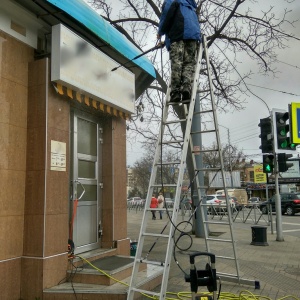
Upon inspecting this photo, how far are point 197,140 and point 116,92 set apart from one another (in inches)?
236

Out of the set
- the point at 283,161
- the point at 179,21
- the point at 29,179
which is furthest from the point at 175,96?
the point at 283,161

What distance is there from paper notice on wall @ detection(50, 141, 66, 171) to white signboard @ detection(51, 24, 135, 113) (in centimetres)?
97

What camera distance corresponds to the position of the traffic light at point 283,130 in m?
11.5

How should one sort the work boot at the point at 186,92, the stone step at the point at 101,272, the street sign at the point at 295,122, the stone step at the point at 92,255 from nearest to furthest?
1. the work boot at the point at 186,92
2. the stone step at the point at 101,272
3. the stone step at the point at 92,255
4. the street sign at the point at 295,122

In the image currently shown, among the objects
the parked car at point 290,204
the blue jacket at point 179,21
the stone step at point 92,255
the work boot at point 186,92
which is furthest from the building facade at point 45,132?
the parked car at point 290,204

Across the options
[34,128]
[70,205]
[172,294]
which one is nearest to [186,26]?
[34,128]

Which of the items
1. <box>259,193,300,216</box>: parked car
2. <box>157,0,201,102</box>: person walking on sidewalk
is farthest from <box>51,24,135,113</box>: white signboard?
<box>259,193,300,216</box>: parked car

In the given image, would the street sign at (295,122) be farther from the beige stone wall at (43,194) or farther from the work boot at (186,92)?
the beige stone wall at (43,194)

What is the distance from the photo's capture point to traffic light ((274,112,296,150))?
1150 cm

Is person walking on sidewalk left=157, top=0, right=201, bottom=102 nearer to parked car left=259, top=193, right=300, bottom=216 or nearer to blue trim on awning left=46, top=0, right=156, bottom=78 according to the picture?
blue trim on awning left=46, top=0, right=156, bottom=78

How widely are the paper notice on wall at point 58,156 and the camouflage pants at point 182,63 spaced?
1983 mm

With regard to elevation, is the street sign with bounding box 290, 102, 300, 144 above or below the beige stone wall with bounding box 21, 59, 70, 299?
above

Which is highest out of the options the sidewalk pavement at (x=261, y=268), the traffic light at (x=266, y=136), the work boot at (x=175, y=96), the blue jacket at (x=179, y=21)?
the blue jacket at (x=179, y=21)

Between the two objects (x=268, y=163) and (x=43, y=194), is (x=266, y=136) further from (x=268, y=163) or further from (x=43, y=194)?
(x=43, y=194)
